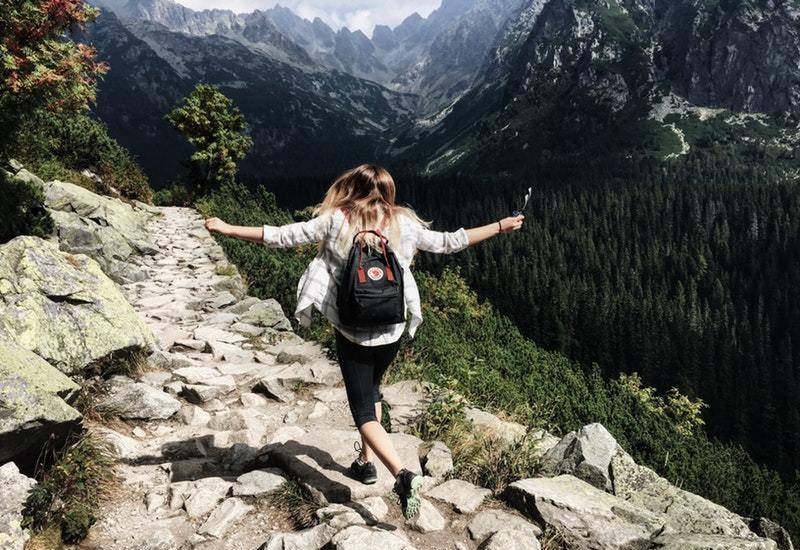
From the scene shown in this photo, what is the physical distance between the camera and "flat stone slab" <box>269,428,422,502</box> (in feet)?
16.9

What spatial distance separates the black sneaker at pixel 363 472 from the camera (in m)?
5.18

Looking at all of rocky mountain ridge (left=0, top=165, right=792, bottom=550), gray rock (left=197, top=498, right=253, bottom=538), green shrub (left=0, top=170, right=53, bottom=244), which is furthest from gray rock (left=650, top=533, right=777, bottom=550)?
green shrub (left=0, top=170, right=53, bottom=244)

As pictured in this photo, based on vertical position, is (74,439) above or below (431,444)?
above

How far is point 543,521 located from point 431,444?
1.85 meters

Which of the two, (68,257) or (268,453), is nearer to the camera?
(268,453)

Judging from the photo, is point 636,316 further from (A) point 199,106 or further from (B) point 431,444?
(B) point 431,444

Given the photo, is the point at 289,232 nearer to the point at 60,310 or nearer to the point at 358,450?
the point at 358,450

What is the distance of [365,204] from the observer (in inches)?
177

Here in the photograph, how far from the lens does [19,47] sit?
1027 centimetres

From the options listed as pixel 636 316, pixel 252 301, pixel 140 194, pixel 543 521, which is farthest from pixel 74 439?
pixel 636 316

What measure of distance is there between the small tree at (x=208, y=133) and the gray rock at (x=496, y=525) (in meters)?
35.0

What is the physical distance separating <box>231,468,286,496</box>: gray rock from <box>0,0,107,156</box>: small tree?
9.42 m

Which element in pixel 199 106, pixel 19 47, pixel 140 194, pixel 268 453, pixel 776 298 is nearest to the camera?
pixel 268 453

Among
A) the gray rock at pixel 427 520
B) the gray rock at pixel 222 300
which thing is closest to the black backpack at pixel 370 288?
the gray rock at pixel 427 520
